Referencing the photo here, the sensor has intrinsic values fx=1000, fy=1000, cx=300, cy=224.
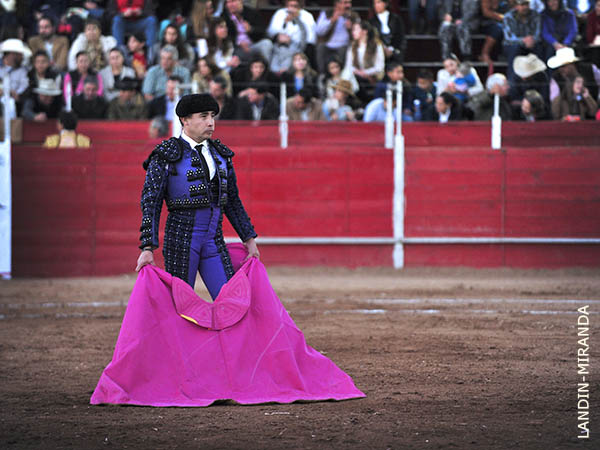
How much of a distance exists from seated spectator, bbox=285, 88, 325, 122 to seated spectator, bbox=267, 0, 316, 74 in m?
0.44

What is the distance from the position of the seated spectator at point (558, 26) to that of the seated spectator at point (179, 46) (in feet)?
12.9

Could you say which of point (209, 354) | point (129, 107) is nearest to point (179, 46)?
point (129, 107)

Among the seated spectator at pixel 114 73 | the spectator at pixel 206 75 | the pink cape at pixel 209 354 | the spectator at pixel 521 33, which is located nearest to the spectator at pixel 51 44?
the seated spectator at pixel 114 73

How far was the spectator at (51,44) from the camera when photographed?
37.2ft

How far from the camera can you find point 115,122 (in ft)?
34.7

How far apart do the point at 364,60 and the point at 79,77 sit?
3.11 m

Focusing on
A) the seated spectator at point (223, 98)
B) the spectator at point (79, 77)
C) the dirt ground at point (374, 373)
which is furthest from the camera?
the spectator at point (79, 77)

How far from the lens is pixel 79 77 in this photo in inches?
428

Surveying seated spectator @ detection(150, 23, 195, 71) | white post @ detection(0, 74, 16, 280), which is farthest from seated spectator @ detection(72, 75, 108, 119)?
white post @ detection(0, 74, 16, 280)

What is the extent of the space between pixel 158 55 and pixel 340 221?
9.88 feet

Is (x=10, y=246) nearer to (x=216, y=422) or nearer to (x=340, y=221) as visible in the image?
(x=340, y=221)

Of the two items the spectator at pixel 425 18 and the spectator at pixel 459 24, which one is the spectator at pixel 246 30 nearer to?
the spectator at pixel 425 18

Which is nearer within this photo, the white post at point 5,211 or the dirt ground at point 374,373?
the dirt ground at point 374,373

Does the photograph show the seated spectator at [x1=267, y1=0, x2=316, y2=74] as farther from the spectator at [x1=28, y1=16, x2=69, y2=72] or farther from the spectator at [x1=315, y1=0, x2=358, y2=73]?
the spectator at [x1=28, y1=16, x2=69, y2=72]
